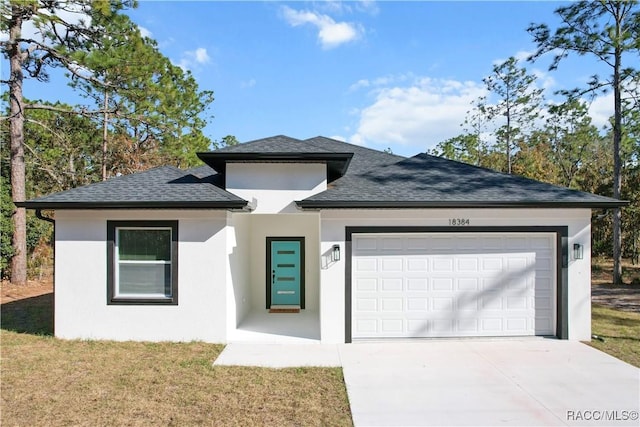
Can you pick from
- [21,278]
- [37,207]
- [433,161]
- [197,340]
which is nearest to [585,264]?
[433,161]

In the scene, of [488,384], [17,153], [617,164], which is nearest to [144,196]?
[488,384]

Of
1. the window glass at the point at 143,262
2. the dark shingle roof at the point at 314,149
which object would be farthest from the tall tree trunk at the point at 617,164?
the window glass at the point at 143,262

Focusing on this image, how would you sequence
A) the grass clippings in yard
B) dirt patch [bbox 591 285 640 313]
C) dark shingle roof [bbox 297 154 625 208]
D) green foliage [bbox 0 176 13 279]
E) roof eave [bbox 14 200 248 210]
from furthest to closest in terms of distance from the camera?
1. green foliage [bbox 0 176 13 279]
2. dirt patch [bbox 591 285 640 313]
3. dark shingle roof [bbox 297 154 625 208]
4. roof eave [bbox 14 200 248 210]
5. the grass clippings in yard

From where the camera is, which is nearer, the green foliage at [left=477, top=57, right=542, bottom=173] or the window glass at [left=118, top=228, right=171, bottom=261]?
the window glass at [left=118, top=228, right=171, bottom=261]

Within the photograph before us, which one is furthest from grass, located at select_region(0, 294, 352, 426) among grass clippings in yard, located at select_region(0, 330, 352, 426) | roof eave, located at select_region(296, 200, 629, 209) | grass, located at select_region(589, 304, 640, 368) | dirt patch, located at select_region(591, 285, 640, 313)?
dirt patch, located at select_region(591, 285, 640, 313)

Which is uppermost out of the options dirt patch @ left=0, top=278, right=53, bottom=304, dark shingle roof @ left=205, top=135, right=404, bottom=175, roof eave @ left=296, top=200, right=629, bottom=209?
dark shingle roof @ left=205, top=135, right=404, bottom=175

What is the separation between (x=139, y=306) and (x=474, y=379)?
6582 mm

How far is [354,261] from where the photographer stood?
25.7ft

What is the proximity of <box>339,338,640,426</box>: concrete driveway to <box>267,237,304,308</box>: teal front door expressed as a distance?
3.82 m

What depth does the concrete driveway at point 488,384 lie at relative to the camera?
15.1 ft

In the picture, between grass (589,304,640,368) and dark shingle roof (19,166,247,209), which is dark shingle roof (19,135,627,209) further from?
grass (589,304,640,368)

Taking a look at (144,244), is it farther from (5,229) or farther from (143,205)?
(5,229)

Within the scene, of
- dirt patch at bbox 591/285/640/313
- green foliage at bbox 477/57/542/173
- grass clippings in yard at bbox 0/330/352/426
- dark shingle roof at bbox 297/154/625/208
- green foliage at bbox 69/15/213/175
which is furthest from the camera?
green foliage at bbox 477/57/542/173

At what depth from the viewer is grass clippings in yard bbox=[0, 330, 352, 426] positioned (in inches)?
178
